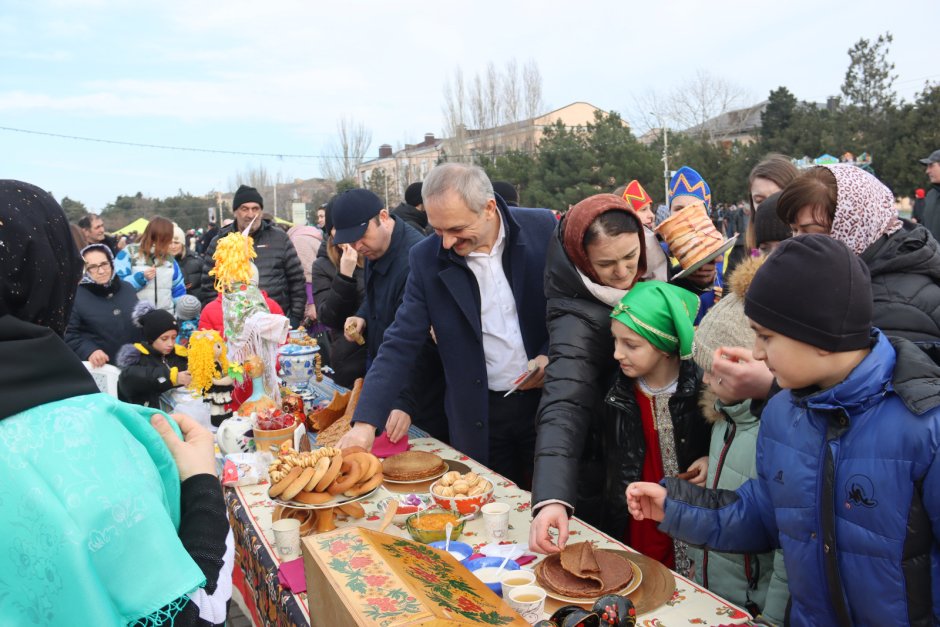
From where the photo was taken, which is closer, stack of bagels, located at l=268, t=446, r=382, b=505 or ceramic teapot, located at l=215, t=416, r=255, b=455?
stack of bagels, located at l=268, t=446, r=382, b=505

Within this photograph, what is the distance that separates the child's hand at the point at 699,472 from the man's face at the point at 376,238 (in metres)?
2.00

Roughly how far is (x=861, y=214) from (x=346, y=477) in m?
1.68

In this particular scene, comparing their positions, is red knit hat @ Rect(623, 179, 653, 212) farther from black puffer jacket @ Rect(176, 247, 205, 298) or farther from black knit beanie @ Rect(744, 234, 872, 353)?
black puffer jacket @ Rect(176, 247, 205, 298)

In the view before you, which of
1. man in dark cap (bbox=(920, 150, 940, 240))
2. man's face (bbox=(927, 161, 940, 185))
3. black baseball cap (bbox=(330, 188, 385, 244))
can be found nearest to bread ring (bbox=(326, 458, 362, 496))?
black baseball cap (bbox=(330, 188, 385, 244))

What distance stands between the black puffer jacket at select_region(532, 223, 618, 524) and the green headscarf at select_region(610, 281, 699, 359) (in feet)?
0.48

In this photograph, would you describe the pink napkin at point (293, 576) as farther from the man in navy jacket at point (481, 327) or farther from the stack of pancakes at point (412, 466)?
the man in navy jacket at point (481, 327)

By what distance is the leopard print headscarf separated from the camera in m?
1.82

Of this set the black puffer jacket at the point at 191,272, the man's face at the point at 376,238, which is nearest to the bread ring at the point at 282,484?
the man's face at the point at 376,238

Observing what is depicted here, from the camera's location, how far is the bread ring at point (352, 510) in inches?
86.4

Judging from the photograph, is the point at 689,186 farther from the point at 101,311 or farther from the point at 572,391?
the point at 101,311

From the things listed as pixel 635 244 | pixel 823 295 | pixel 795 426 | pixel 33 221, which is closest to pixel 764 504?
pixel 795 426

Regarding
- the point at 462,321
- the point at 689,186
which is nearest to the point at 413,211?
the point at 689,186

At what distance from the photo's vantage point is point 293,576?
1824 millimetres

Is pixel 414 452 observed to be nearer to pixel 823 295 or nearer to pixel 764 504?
pixel 764 504
